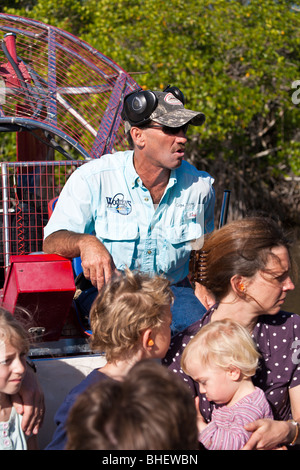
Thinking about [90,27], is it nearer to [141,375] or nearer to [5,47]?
[5,47]

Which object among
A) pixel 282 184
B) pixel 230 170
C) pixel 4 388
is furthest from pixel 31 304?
pixel 282 184

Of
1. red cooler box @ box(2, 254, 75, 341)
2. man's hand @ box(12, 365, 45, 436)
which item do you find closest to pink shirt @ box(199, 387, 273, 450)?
man's hand @ box(12, 365, 45, 436)

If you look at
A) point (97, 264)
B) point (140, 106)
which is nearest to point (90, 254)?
point (97, 264)

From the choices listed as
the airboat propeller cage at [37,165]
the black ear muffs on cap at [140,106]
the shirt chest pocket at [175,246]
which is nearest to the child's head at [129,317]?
the airboat propeller cage at [37,165]

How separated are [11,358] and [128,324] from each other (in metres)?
0.40

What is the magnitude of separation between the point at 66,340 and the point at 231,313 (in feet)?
2.56

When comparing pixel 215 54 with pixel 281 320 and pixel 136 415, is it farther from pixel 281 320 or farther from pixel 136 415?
Result: pixel 136 415

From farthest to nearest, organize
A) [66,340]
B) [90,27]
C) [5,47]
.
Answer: [90,27]
[5,47]
[66,340]

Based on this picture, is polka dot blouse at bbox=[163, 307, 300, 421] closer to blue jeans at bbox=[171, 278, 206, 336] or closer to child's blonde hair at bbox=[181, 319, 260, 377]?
child's blonde hair at bbox=[181, 319, 260, 377]

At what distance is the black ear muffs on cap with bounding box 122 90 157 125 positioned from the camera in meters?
2.94

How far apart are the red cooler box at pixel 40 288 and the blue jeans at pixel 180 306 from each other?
8.5 inches

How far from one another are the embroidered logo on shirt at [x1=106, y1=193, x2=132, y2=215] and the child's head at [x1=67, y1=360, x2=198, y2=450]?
168 centimetres

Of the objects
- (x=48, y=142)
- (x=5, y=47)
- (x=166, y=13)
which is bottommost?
(x=48, y=142)

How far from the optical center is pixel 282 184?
9.49 metres
